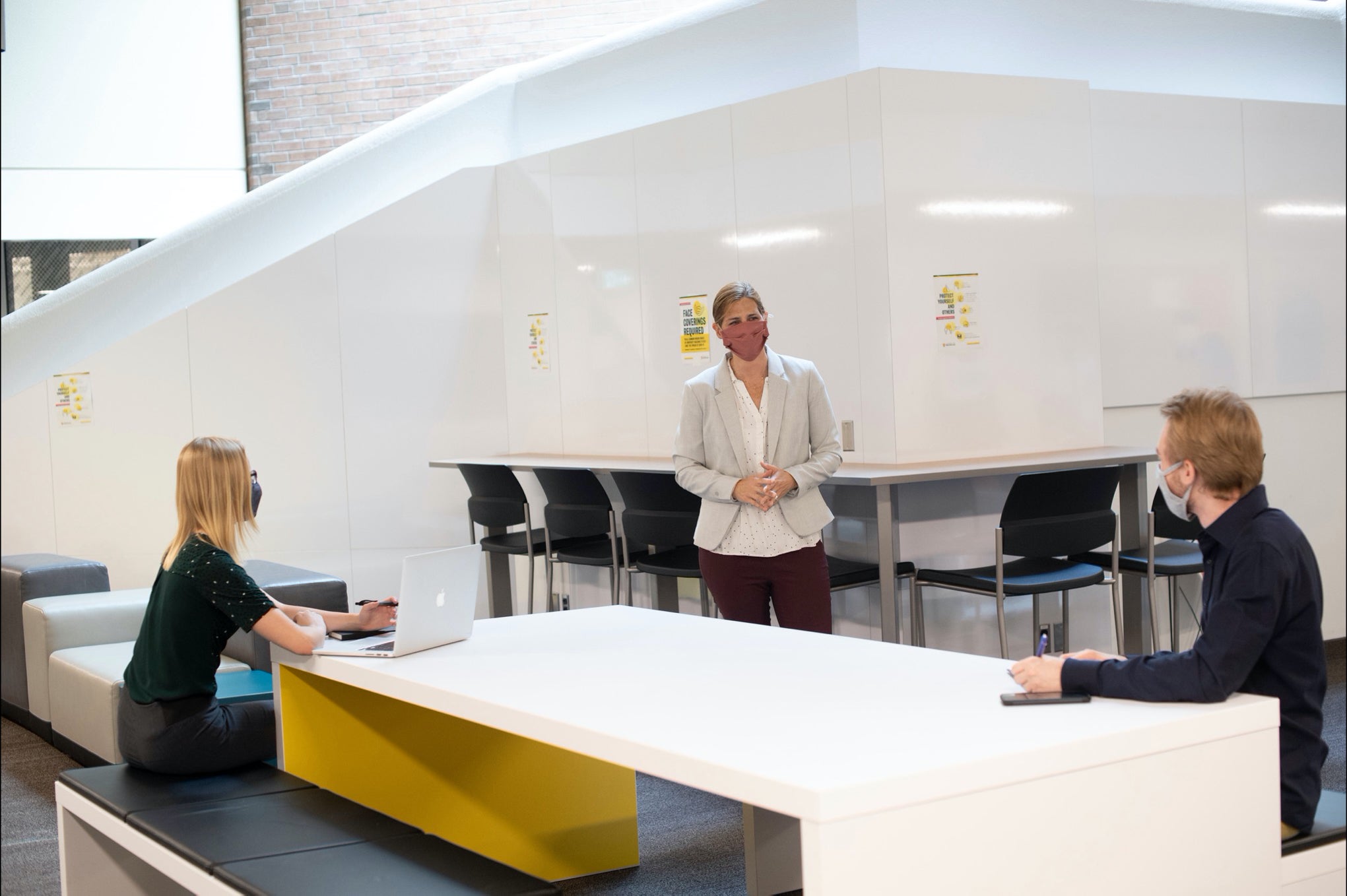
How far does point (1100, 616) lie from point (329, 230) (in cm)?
432

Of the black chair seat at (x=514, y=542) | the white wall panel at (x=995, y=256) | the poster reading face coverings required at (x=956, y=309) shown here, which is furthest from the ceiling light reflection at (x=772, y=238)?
the black chair seat at (x=514, y=542)

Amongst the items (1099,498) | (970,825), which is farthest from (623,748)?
(1099,498)

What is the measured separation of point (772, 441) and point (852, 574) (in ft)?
2.91

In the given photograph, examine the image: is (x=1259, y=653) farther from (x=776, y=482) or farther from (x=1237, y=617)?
(x=776, y=482)

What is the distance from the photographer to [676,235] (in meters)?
5.68

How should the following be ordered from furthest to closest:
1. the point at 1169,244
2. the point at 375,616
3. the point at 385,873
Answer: the point at 1169,244 → the point at 375,616 → the point at 385,873

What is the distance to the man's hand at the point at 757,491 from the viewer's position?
141 inches

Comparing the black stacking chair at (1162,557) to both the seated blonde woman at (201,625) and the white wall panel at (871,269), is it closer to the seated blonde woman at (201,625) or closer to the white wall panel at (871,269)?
the white wall panel at (871,269)

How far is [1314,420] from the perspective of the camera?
5816mm

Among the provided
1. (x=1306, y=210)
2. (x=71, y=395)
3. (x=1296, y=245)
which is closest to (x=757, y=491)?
(x=1296, y=245)

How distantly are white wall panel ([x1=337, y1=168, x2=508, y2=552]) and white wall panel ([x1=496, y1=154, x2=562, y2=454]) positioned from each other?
3.4 inches

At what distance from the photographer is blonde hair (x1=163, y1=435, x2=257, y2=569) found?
9.42ft

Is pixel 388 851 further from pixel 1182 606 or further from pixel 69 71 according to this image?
pixel 69 71

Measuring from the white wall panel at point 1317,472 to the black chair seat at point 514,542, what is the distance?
10.8 ft
